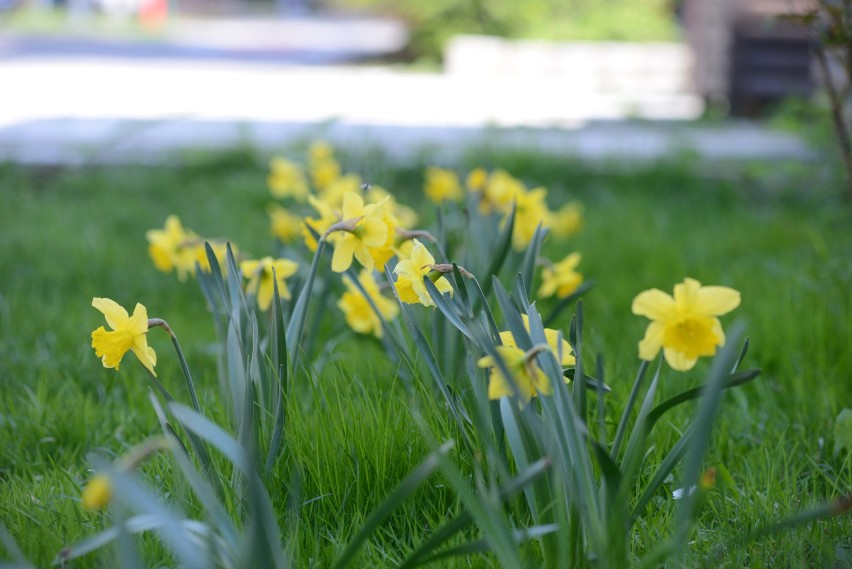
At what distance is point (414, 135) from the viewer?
18.1 ft

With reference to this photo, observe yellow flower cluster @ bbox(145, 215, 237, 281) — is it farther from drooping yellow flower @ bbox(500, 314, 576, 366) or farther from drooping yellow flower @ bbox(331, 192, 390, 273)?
drooping yellow flower @ bbox(500, 314, 576, 366)

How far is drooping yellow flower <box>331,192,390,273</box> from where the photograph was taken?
4.63ft

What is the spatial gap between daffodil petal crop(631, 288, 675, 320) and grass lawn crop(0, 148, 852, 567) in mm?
296

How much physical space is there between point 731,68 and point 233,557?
7223 millimetres

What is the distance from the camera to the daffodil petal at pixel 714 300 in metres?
1.16

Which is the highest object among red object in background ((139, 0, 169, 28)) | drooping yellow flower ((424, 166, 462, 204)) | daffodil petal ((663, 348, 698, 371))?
daffodil petal ((663, 348, 698, 371))

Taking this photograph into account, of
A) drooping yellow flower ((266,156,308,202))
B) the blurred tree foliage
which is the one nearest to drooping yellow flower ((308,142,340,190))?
drooping yellow flower ((266,156,308,202))

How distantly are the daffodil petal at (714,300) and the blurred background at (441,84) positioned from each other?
1136 millimetres

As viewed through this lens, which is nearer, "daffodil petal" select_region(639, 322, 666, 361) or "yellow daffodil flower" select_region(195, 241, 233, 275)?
"daffodil petal" select_region(639, 322, 666, 361)

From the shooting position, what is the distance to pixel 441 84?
31.7 ft

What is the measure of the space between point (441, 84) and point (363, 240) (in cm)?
849

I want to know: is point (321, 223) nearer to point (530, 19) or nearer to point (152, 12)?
point (530, 19)

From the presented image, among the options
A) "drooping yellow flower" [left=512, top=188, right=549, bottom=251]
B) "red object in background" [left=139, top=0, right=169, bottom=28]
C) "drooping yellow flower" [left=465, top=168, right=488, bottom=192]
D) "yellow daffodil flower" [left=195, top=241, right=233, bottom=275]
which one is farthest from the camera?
"red object in background" [left=139, top=0, right=169, bottom=28]

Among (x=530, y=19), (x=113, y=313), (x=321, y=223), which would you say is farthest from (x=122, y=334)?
(x=530, y=19)
